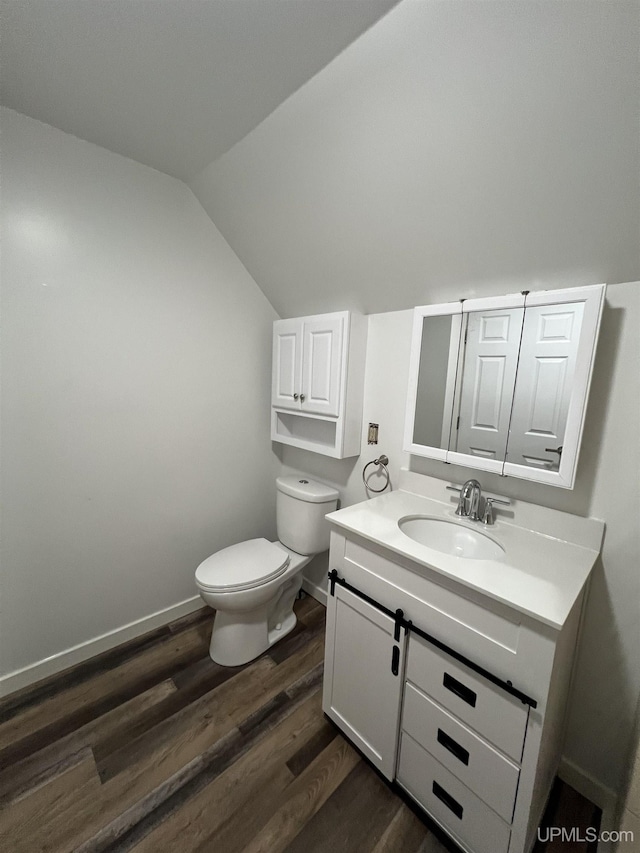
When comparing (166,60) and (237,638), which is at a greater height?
(166,60)

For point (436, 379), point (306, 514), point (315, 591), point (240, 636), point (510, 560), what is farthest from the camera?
point (315, 591)

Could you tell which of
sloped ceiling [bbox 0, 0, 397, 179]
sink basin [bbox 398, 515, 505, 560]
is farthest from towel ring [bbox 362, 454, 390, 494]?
sloped ceiling [bbox 0, 0, 397, 179]

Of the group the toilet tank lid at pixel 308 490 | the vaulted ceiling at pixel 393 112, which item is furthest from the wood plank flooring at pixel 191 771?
the vaulted ceiling at pixel 393 112

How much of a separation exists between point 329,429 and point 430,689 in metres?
1.25

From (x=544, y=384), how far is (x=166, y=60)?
1.56 metres

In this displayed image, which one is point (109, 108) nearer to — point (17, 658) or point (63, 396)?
point (63, 396)

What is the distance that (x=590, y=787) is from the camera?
1131mm

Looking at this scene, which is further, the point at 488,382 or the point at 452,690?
the point at 488,382

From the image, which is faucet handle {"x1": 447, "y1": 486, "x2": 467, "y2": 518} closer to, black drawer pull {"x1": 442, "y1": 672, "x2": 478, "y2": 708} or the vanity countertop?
the vanity countertop

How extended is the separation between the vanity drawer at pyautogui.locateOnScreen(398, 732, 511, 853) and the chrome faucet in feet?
2.49

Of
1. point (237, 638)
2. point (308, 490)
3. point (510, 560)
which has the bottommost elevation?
point (237, 638)

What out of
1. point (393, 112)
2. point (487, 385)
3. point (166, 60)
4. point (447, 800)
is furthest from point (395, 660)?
point (166, 60)

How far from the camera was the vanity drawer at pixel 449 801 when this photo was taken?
0.90m

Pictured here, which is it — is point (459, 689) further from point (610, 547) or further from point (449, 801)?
point (610, 547)
